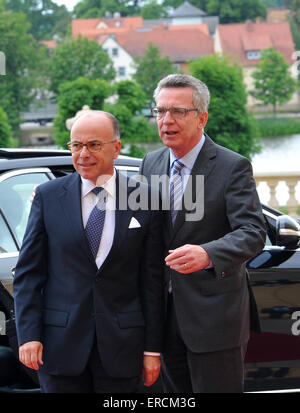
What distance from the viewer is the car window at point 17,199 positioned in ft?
12.4

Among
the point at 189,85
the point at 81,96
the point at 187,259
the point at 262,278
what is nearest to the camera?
the point at 187,259

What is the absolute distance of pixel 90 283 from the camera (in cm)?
274

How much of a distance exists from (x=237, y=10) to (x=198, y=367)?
109668 mm

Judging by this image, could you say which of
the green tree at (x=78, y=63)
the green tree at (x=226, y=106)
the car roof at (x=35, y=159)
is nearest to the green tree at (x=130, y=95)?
the green tree at (x=226, y=106)

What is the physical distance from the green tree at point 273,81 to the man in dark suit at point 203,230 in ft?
243

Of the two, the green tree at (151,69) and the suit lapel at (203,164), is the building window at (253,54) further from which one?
the suit lapel at (203,164)

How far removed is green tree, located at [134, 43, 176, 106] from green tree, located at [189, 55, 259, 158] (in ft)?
123

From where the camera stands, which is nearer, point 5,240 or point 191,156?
point 191,156

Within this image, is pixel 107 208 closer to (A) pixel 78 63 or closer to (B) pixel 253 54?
(A) pixel 78 63

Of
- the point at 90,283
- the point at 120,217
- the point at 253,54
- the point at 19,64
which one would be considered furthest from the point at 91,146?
the point at 253,54

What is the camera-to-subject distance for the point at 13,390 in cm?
378

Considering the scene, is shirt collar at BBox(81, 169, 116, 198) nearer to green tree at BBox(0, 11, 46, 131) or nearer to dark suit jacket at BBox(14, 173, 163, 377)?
dark suit jacket at BBox(14, 173, 163, 377)

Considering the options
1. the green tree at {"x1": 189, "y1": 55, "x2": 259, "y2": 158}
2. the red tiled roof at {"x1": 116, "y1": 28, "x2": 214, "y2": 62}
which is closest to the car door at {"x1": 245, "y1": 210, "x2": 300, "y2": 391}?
the green tree at {"x1": 189, "y1": 55, "x2": 259, "y2": 158}
